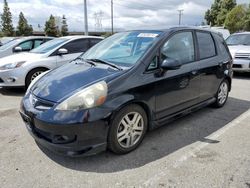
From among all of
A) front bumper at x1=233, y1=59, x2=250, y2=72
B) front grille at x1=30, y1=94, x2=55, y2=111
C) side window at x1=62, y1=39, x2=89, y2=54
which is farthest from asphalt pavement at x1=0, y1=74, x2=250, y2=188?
front bumper at x1=233, y1=59, x2=250, y2=72

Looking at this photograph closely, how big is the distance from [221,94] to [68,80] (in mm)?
3351

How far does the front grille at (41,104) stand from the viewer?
2.91 meters

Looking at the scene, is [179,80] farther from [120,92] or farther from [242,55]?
[242,55]

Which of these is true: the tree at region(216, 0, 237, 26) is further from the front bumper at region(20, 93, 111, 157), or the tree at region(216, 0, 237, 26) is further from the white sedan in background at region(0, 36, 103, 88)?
the front bumper at region(20, 93, 111, 157)

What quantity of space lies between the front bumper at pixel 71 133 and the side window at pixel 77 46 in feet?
14.2

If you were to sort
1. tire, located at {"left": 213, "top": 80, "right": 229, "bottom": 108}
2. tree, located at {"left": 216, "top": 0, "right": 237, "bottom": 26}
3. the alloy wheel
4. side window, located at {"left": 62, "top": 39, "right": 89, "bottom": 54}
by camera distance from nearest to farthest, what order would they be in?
the alloy wheel → tire, located at {"left": 213, "top": 80, "right": 229, "bottom": 108} → side window, located at {"left": 62, "top": 39, "right": 89, "bottom": 54} → tree, located at {"left": 216, "top": 0, "right": 237, "bottom": 26}

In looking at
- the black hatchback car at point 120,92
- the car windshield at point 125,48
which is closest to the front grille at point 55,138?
the black hatchback car at point 120,92

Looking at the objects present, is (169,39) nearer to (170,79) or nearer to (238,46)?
(170,79)

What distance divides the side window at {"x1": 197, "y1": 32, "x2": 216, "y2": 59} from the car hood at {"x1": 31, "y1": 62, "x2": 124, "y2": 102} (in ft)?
6.36

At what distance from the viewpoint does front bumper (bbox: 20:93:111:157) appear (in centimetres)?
276

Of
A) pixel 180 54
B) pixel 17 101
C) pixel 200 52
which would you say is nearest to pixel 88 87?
pixel 180 54

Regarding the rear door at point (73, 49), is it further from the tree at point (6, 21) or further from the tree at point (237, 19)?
the tree at point (6, 21)

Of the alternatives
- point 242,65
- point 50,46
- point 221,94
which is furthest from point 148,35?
point 242,65

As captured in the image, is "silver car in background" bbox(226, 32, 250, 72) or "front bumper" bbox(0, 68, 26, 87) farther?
"silver car in background" bbox(226, 32, 250, 72)
